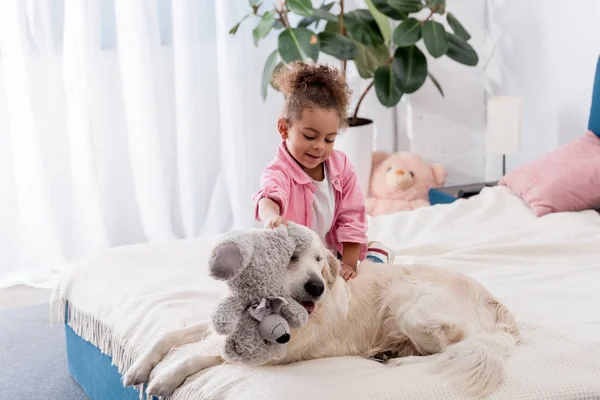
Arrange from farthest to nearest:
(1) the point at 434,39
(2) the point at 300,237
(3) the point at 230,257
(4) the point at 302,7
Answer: (1) the point at 434,39 → (4) the point at 302,7 → (2) the point at 300,237 → (3) the point at 230,257

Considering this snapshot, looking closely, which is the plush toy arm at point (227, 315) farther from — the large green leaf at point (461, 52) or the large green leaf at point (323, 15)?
the large green leaf at point (461, 52)

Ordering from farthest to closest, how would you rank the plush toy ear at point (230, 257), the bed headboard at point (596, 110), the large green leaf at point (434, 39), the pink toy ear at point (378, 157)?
1. the pink toy ear at point (378, 157)
2. the large green leaf at point (434, 39)
3. the bed headboard at point (596, 110)
4. the plush toy ear at point (230, 257)

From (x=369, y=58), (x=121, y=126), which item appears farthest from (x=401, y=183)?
(x=121, y=126)

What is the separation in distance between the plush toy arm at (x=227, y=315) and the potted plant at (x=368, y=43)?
2.20m

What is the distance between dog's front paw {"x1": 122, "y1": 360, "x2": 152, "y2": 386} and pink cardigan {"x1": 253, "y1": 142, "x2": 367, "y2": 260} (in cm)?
45

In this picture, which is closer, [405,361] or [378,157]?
[405,361]

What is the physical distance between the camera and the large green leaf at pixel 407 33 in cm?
386

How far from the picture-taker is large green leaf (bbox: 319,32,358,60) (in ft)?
12.5

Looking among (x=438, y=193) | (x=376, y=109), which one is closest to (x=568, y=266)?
(x=438, y=193)

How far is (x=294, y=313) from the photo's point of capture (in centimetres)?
168

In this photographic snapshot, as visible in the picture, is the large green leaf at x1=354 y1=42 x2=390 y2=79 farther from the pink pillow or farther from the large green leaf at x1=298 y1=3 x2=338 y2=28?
the pink pillow

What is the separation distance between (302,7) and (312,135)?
1785 millimetres

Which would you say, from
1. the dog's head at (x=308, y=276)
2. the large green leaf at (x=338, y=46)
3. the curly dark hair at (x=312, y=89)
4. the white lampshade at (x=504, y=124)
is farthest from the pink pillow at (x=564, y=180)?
the dog's head at (x=308, y=276)

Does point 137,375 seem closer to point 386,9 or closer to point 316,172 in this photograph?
point 316,172
